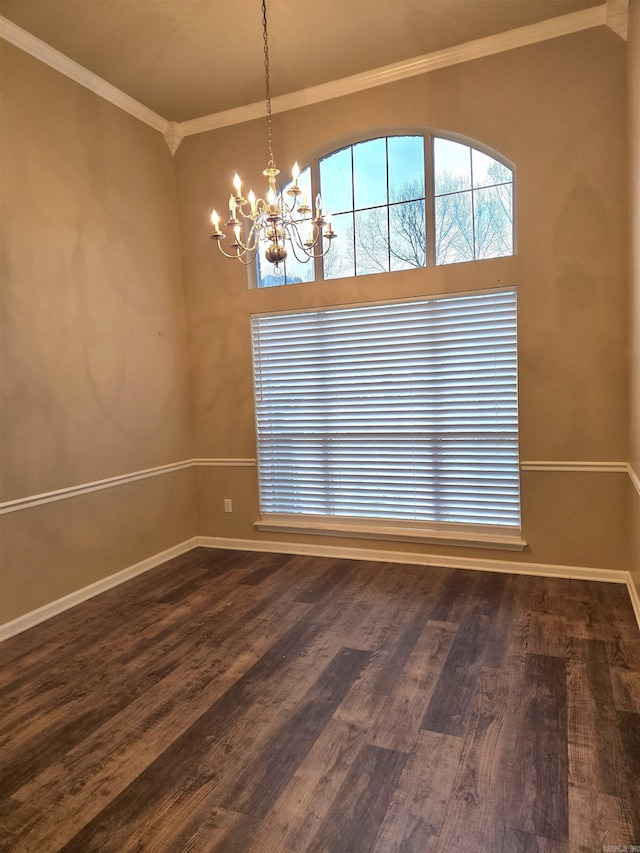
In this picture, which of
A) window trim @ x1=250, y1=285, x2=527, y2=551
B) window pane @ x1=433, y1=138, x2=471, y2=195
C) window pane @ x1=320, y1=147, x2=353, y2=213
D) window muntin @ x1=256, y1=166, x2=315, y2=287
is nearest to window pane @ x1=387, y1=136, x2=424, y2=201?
window pane @ x1=433, y1=138, x2=471, y2=195

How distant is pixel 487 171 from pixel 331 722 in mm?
3673

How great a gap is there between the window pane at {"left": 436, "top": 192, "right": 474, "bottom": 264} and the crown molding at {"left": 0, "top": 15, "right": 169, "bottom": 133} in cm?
246

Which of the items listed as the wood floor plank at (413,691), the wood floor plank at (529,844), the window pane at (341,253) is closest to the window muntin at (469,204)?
the window pane at (341,253)

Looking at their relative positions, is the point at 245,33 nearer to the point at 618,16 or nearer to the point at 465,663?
the point at 618,16

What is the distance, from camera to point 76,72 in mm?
3752

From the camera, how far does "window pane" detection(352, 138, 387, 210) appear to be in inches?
166

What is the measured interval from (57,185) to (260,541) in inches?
123

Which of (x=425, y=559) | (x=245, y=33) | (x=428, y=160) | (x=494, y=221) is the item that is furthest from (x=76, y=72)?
(x=425, y=559)

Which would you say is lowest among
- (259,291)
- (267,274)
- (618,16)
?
(259,291)

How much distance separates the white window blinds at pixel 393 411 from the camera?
3.92 metres

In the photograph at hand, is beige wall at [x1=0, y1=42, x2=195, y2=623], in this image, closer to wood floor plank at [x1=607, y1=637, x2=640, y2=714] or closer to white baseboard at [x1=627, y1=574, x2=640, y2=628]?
wood floor plank at [x1=607, y1=637, x2=640, y2=714]

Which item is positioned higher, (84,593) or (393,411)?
(393,411)

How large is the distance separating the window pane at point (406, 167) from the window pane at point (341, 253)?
1.33 ft

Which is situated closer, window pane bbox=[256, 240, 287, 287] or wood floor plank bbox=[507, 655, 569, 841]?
wood floor plank bbox=[507, 655, 569, 841]
